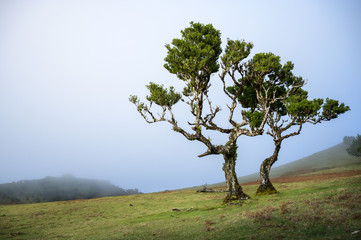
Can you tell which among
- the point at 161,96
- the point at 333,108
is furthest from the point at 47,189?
the point at 333,108

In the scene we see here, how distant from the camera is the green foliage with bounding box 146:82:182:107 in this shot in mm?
30859

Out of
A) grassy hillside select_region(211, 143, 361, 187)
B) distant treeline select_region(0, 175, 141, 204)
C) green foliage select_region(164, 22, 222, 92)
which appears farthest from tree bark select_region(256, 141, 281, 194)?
distant treeline select_region(0, 175, 141, 204)

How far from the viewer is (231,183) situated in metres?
29.0

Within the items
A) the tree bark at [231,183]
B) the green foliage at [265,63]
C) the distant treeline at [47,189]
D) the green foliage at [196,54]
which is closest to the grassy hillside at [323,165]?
the green foliage at [265,63]

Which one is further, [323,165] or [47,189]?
[47,189]

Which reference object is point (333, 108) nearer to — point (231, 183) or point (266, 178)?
point (266, 178)

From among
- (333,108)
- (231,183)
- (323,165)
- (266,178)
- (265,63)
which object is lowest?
(323,165)

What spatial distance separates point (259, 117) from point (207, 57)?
14.1 meters

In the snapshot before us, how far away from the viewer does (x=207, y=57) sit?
29438mm

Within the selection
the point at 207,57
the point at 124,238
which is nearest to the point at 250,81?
the point at 207,57

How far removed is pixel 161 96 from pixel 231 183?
52.3ft

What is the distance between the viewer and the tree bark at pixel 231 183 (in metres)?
28.3

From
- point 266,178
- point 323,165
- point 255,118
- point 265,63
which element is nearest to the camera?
point 265,63

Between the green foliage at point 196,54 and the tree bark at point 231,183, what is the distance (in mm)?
10808
